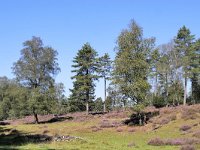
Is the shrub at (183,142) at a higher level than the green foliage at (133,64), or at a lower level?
lower

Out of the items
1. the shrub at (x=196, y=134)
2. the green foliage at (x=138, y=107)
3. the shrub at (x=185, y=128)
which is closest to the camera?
the shrub at (x=196, y=134)

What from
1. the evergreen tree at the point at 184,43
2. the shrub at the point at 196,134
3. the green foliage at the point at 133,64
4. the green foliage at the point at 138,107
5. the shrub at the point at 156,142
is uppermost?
the evergreen tree at the point at 184,43

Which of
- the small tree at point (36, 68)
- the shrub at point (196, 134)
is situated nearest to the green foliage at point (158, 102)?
the small tree at point (36, 68)

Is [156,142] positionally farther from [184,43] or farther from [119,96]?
[184,43]

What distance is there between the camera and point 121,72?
54250mm

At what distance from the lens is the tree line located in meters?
54.2

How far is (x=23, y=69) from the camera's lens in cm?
7069

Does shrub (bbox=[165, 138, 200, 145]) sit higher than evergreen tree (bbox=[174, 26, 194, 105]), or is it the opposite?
evergreen tree (bbox=[174, 26, 194, 105])

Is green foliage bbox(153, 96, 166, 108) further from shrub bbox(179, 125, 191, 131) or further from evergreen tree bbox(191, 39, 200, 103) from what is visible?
shrub bbox(179, 125, 191, 131)

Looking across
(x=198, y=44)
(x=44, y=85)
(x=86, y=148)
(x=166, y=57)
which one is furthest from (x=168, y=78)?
(x=86, y=148)

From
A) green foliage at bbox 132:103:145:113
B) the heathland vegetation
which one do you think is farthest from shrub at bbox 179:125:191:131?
green foliage at bbox 132:103:145:113

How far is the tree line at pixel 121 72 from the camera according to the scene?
178ft

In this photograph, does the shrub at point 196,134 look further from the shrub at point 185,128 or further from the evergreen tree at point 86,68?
the evergreen tree at point 86,68

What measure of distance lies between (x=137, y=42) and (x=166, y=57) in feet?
116
